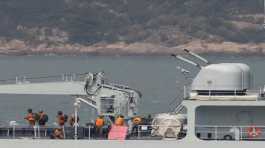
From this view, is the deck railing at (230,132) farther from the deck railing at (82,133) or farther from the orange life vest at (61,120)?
the orange life vest at (61,120)

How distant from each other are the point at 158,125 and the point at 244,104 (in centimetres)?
252

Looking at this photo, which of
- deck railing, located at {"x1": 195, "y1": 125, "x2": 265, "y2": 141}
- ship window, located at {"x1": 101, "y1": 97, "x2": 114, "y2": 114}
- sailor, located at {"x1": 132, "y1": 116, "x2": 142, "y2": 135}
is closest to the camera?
deck railing, located at {"x1": 195, "y1": 125, "x2": 265, "y2": 141}

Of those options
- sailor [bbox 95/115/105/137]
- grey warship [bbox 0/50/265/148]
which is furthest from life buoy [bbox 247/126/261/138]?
sailor [bbox 95/115/105/137]

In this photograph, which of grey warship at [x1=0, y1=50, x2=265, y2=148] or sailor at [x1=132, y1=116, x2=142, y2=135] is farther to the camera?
sailor at [x1=132, y1=116, x2=142, y2=135]

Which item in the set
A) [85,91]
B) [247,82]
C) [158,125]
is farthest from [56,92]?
[247,82]

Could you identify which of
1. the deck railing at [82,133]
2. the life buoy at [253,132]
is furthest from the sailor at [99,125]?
the life buoy at [253,132]

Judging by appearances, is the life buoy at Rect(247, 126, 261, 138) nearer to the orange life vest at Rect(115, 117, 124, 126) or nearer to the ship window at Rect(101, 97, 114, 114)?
the orange life vest at Rect(115, 117, 124, 126)

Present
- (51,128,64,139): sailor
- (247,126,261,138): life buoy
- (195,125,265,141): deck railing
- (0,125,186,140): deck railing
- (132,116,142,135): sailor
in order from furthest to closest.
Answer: (51,128,64,139): sailor
(132,116,142,135): sailor
(0,125,186,140): deck railing
(247,126,261,138): life buoy
(195,125,265,141): deck railing

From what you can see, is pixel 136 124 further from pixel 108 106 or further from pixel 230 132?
pixel 230 132

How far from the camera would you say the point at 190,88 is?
3356 centimetres

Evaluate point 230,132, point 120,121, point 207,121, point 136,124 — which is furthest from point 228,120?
point 120,121
